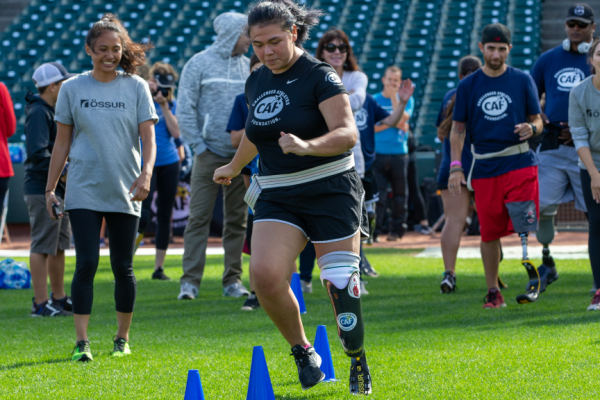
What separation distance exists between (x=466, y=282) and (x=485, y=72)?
2.21 m

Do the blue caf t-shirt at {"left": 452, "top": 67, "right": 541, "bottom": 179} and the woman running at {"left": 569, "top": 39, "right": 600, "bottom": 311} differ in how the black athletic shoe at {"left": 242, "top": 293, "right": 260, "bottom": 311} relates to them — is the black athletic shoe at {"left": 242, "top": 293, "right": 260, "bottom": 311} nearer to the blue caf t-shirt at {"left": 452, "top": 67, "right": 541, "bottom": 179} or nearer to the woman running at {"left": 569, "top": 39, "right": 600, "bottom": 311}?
the blue caf t-shirt at {"left": 452, "top": 67, "right": 541, "bottom": 179}

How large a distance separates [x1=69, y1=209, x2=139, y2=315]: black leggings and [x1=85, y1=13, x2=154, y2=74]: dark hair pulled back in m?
0.86

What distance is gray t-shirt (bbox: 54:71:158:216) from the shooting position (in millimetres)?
4008

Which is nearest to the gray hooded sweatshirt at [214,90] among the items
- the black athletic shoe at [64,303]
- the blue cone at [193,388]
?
the black athletic shoe at [64,303]

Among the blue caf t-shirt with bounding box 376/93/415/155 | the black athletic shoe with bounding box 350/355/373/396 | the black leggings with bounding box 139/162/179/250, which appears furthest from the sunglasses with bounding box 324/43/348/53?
the blue caf t-shirt with bounding box 376/93/415/155

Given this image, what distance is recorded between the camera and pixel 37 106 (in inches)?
215

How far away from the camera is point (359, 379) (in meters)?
3.11

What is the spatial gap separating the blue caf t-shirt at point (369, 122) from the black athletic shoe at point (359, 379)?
144 inches

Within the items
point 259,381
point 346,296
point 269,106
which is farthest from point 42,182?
point 259,381

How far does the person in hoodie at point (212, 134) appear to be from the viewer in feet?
20.2

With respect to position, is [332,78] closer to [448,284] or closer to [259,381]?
[259,381]

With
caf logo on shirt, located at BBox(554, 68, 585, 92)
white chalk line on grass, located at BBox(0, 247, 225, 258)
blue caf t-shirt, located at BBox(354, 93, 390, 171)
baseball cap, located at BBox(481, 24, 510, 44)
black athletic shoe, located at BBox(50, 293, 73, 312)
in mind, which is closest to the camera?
baseball cap, located at BBox(481, 24, 510, 44)

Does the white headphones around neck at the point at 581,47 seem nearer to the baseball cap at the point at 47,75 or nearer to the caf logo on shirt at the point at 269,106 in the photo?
the caf logo on shirt at the point at 269,106

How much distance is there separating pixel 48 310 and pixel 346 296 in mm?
3198
